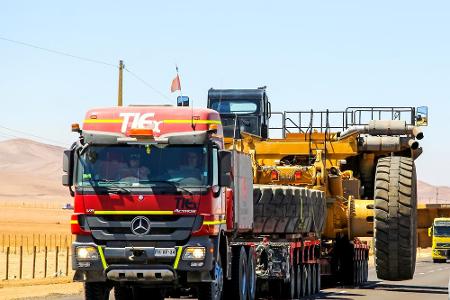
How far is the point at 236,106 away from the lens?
33.1 meters

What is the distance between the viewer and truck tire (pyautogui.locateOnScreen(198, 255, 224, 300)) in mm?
18556

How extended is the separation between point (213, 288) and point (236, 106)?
14865 mm

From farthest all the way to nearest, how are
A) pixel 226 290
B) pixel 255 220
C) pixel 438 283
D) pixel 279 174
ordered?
pixel 438 283 → pixel 279 174 → pixel 255 220 → pixel 226 290

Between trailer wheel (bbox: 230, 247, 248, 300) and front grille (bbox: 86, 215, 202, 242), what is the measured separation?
2.83 metres

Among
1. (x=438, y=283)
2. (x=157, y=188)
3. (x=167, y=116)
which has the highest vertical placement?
(x=167, y=116)

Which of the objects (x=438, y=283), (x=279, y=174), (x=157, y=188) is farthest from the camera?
(x=438, y=283)

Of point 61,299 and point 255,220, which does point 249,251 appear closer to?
point 255,220

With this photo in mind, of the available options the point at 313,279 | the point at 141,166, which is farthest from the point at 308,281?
the point at 141,166

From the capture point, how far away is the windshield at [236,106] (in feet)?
108

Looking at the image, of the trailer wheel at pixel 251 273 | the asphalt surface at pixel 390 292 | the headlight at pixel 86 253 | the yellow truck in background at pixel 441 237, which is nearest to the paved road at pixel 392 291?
the asphalt surface at pixel 390 292

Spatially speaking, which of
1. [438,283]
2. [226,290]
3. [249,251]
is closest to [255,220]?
[249,251]

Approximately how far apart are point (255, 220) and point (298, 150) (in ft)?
23.7

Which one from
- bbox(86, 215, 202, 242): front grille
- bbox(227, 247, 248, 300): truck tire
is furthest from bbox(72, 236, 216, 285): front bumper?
bbox(227, 247, 248, 300): truck tire

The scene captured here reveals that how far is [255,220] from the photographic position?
83.0 ft
